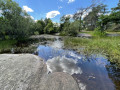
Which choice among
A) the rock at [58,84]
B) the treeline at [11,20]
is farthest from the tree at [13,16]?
the rock at [58,84]

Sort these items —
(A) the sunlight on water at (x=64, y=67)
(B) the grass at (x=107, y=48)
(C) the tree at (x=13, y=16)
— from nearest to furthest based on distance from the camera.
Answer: (A) the sunlight on water at (x=64, y=67), (B) the grass at (x=107, y=48), (C) the tree at (x=13, y=16)

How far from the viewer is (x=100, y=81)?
78.6 inches

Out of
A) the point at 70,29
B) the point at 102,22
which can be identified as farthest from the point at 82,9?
the point at 70,29

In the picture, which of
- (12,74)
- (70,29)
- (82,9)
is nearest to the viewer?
(12,74)

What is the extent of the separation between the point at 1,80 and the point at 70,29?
15692mm

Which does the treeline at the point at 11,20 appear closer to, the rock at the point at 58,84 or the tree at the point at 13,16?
the tree at the point at 13,16

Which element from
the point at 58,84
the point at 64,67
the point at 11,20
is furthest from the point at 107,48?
the point at 11,20

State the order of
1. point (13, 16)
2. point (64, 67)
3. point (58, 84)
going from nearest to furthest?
point (58, 84) < point (64, 67) < point (13, 16)

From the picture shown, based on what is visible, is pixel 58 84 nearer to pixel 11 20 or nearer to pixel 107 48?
pixel 107 48

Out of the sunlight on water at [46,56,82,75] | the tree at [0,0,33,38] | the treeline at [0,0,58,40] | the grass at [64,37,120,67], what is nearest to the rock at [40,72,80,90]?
the sunlight on water at [46,56,82,75]

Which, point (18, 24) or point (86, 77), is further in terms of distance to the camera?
point (18, 24)

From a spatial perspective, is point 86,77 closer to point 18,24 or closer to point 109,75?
point 109,75

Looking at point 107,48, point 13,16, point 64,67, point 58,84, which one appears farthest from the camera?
point 13,16

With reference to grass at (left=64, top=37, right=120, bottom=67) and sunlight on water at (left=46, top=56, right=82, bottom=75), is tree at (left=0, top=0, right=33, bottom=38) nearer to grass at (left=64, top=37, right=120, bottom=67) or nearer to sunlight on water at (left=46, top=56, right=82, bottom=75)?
sunlight on water at (left=46, top=56, right=82, bottom=75)
